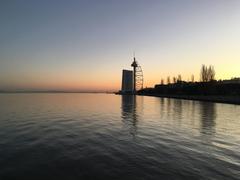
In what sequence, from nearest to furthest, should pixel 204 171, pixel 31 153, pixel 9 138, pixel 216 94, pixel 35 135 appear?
pixel 204 171, pixel 31 153, pixel 9 138, pixel 35 135, pixel 216 94

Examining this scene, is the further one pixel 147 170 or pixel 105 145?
pixel 105 145

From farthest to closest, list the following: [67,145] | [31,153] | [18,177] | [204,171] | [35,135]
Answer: [35,135] → [67,145] → [31,153] → [204,171] → [18,177]

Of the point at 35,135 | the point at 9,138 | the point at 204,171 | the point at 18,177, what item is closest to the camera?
the point at 18,177

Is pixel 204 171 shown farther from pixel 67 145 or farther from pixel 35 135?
pixel 35 135

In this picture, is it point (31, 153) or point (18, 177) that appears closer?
point (18, 177)

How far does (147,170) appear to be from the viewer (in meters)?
9.80

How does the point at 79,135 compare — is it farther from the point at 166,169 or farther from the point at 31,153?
the point at 166,169

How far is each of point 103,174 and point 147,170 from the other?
2.27 metres

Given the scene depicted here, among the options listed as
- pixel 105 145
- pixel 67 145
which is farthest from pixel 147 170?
pixel 67 145

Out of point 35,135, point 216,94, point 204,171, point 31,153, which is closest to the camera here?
point 204,171

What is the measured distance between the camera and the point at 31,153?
12398 mm

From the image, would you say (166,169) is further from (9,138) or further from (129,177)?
(9,138)

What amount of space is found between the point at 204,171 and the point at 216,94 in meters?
113

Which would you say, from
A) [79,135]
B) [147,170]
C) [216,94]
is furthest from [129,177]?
[216,94]
